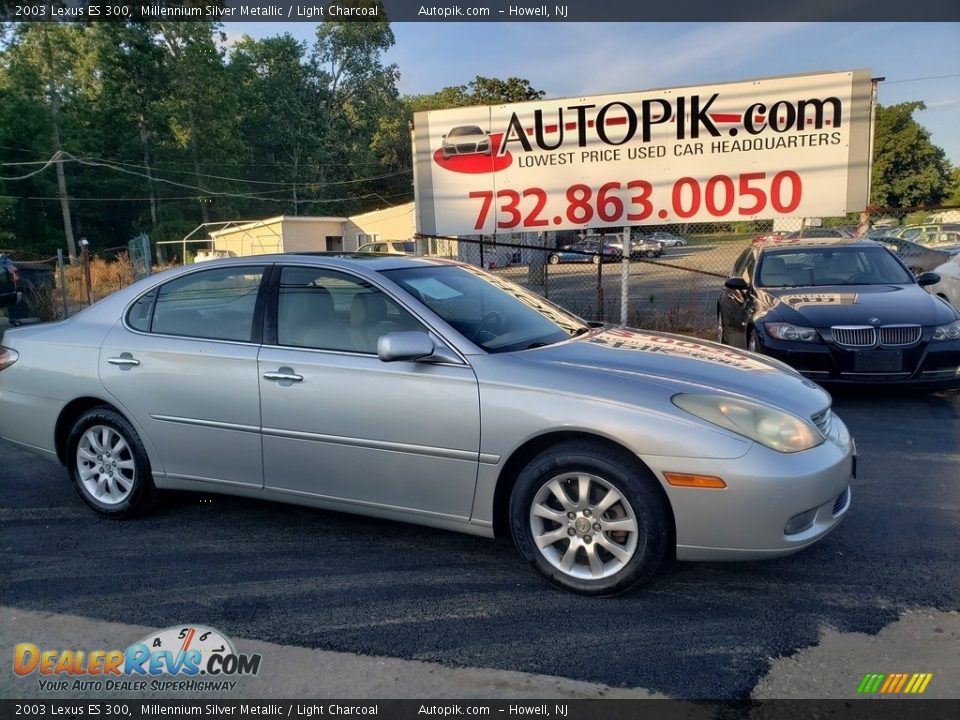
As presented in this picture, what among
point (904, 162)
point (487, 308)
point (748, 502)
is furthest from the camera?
point (904, 162)

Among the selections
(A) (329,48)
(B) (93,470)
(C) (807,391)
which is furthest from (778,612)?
(A) (329,48)

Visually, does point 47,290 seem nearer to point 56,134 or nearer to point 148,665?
point 148,665

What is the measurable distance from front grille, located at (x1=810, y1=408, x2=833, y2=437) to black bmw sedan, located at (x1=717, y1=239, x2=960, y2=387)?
3056mm

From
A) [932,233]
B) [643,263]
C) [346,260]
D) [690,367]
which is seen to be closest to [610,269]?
[643,263]

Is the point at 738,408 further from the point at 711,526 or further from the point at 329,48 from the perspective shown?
the point at 329,48

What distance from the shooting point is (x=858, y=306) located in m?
6.57

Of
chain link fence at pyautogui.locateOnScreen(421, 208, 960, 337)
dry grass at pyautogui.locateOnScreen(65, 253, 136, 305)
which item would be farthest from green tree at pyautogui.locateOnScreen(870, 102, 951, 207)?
dry grass at pyautogui.locateOnScreen(65, 253, 136, 305)

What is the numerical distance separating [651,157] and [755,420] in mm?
6938

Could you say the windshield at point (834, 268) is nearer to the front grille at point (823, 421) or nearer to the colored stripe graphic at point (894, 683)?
the front grille at point (823, 421)

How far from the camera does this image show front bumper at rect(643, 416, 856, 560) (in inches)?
118

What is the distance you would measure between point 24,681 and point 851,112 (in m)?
9.69

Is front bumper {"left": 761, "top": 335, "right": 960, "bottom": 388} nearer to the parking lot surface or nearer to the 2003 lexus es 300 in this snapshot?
the parking lot surface
